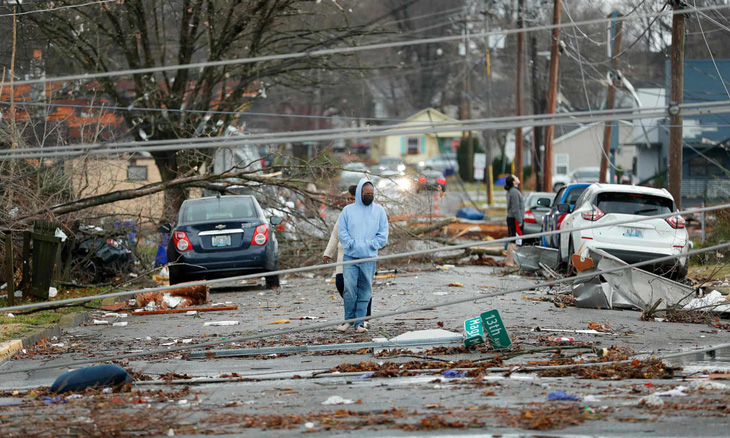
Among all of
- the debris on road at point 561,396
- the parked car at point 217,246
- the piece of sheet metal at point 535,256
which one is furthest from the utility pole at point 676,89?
the debris on road at point 561,396

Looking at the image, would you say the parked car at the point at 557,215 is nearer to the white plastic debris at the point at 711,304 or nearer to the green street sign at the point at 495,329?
the white plastic debris at the point at 711,304

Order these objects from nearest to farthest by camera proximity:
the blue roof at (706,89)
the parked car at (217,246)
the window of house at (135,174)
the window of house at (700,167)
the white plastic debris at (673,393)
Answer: the white plastic debris at (673,393) < the parked car at (217,246) < the window of house at (135,174) < the blue roof at (706,89) < the window of house at (700,167)

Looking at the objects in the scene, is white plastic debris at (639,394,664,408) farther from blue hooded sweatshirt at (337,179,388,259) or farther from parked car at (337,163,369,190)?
parked car at (337,163,369,190)

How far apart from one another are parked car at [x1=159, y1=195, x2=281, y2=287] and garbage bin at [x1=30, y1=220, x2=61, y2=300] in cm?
253

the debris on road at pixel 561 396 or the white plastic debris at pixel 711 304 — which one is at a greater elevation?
the debris on road at pixel 561 396

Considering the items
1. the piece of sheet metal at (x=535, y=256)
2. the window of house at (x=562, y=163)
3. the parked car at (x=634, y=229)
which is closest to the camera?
the parked car at (x=634, y=229)

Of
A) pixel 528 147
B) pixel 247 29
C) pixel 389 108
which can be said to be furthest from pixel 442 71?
pixel 247 29

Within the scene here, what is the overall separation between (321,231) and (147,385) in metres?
11.5

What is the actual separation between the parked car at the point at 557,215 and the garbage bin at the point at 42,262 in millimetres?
9164

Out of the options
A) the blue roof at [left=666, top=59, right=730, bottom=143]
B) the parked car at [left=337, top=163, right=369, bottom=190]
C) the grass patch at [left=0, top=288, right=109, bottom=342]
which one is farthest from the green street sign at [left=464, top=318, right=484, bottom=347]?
the blue roof at [left=666, top=59, right=730, bottom=143]

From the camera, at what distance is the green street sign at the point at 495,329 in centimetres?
878

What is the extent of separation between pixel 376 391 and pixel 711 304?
6.60 m

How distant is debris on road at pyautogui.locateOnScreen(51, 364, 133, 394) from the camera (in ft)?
24.0

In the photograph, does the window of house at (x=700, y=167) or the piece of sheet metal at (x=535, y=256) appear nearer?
the piece of sheet metal at (x=535, y=256)
